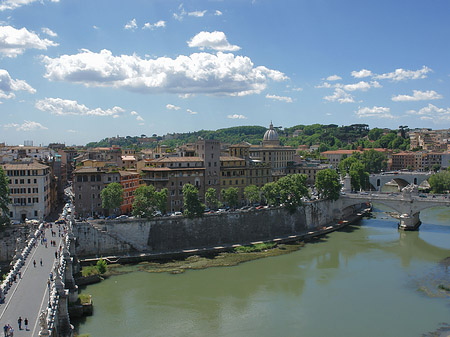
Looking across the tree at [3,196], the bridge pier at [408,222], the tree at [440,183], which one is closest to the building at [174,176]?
the tree at [3,196]

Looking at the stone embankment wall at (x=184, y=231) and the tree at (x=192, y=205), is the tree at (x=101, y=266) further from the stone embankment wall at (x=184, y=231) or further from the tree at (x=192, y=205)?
the tree at (x=192, y=205)

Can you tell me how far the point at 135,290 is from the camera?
2816 cm

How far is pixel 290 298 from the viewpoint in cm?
2741

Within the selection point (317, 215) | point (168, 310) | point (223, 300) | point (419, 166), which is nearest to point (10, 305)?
point (168, 310)

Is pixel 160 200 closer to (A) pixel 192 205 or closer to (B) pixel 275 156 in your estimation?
(A) pixel 192 205

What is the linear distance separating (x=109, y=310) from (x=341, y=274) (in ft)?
52.7

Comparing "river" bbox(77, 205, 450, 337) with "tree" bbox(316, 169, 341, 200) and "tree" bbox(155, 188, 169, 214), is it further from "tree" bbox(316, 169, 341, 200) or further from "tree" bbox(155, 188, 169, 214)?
"tree" bbox(316, 169, 341, 200)

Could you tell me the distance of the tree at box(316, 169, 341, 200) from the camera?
49.6m

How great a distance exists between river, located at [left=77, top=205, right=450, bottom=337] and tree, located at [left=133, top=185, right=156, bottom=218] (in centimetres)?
628

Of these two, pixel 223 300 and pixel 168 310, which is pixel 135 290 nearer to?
pixel 168 310

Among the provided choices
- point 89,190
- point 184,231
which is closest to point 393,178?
point 184,231

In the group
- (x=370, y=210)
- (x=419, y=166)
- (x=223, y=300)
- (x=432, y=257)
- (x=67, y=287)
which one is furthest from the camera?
(x=419, y=166)

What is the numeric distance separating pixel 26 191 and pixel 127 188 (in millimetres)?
8875

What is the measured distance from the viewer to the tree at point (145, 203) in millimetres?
36500
